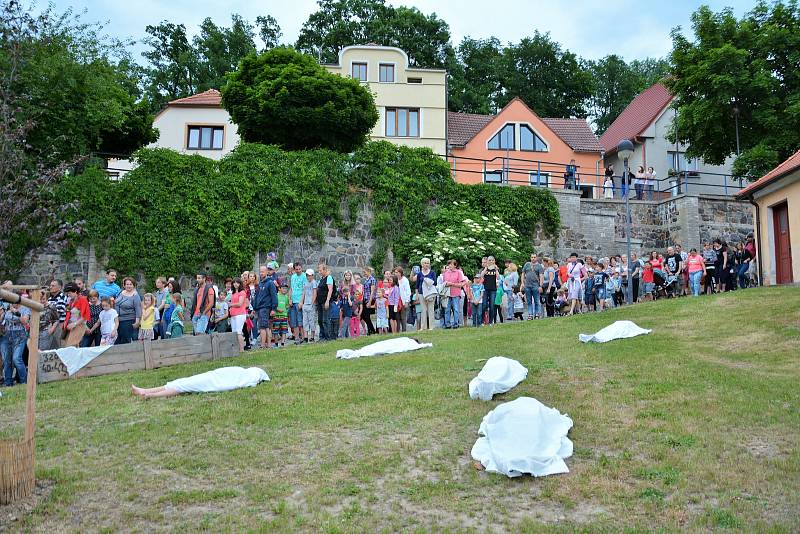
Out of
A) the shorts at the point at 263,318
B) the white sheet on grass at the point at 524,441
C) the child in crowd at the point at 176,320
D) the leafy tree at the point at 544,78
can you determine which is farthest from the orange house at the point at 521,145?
the white sheet on grass at the point at 524,441

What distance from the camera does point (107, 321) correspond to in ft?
43.9

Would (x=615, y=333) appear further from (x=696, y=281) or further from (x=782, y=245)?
(x=782, y=245)

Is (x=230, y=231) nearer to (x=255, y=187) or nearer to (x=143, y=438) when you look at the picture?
(x=255, y=187)

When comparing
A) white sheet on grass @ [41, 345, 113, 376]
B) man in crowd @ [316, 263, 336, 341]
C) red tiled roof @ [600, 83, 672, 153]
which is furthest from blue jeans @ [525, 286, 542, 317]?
red tiled roof @ [600, 83, 672, 153]

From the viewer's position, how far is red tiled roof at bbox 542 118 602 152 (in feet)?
126

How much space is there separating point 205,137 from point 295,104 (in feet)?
41.6

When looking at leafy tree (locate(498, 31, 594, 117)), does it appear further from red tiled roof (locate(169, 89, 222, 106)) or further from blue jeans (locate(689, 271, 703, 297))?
blue jeans (locate(689, 271, 703, 297))

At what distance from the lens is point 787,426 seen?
7230mm

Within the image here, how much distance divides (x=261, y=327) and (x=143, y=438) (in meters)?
7.13

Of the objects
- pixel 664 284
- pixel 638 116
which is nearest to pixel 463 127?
pixel 638 116

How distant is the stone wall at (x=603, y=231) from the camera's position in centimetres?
2223

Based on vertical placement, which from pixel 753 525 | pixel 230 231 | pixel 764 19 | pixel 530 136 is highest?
pixel 764 19

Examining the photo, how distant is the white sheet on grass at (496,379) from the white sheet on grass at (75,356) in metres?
6.46

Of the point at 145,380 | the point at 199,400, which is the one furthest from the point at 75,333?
the point at 199,400
